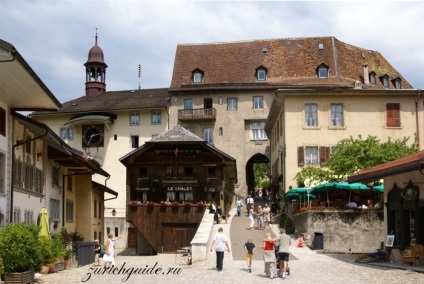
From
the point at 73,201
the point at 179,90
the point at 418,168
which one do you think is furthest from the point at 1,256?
the point at 179,90

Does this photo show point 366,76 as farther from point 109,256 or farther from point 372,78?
point 109,256

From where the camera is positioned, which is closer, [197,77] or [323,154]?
[323,154]

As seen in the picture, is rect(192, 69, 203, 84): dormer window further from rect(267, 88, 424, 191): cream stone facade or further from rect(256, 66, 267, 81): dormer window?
rect(267, 88, 424, 191): cream stone facade

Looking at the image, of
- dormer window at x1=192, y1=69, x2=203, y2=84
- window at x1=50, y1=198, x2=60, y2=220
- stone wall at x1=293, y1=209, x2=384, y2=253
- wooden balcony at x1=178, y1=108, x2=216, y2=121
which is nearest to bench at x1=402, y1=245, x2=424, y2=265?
stone wall at x1=293, y1=209, x2=384, y2=253

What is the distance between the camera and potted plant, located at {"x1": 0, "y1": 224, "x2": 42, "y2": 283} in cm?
1833

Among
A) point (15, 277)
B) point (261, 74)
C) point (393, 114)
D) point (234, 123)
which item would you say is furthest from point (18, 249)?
point (261, 74)

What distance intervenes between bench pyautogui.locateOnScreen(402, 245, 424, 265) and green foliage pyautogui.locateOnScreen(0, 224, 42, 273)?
12.2 m

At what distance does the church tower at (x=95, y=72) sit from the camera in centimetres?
8206

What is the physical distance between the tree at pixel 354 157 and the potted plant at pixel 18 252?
2906cm

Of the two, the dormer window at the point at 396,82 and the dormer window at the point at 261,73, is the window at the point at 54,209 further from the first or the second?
the dormer window at the point at 396,82

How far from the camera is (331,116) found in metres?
51.2

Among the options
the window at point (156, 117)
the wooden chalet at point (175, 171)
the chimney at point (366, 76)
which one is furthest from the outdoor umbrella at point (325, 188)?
the window at point (156, 117)

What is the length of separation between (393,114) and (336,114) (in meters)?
4.41

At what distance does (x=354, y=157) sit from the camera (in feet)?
149
